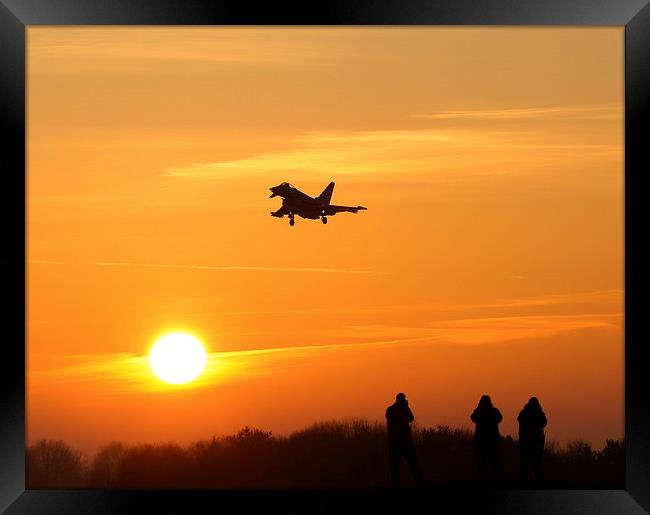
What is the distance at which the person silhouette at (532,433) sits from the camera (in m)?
16.2

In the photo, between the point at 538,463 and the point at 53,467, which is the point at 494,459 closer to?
the point at 538,463

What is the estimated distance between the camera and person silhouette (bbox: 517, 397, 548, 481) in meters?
16.2

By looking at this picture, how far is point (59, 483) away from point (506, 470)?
9.68 m

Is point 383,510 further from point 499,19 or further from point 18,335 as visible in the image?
point 499,19

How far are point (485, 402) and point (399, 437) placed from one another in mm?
1098

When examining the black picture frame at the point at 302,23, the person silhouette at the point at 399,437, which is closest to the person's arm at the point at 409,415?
the person silhouette at the point at 399,437

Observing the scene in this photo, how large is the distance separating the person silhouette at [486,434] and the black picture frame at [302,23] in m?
2.52

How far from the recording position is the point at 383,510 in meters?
13.7

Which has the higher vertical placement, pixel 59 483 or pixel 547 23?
pixel 547 23

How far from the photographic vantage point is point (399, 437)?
15.3 m

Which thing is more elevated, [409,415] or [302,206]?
[302,206]

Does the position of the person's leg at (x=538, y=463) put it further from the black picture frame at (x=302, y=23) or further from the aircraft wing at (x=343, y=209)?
the aircraft wing at (x=343, y=209)

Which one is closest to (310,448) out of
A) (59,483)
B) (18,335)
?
(59,483)

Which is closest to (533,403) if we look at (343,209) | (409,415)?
(409,415)
